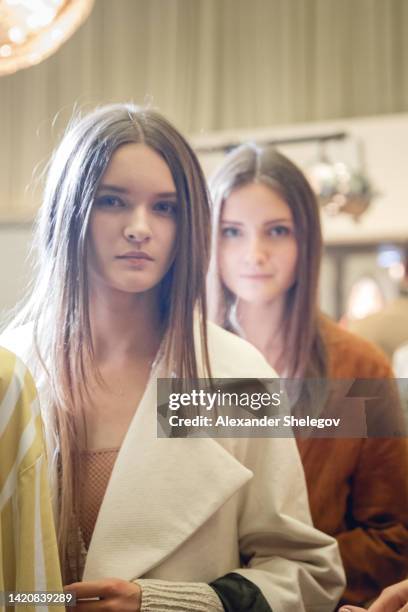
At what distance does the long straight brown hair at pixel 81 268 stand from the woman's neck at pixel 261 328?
0.10m

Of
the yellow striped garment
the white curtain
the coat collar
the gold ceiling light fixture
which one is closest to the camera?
the yellow striped garment

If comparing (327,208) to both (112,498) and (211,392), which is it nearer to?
(211,392)

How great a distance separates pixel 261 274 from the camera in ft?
3.94

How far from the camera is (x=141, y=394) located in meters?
1.12

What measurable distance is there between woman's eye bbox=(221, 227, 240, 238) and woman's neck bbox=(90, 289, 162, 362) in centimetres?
16

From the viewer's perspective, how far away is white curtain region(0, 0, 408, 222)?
51.0 inches

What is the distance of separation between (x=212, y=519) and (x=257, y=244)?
16.6 inches

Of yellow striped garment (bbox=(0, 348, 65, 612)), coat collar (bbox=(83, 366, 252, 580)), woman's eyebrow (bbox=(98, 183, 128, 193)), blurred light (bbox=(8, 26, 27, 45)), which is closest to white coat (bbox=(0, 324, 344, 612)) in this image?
coat collar (bbox=(83, 366, 252, 580))

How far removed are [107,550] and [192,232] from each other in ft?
1.53

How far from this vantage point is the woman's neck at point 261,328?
120cm

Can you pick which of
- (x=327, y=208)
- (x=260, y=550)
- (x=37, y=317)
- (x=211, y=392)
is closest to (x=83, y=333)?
(x=37, y=317)

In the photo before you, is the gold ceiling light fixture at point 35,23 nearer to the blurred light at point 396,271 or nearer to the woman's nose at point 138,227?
the woman's nose at point 138,227

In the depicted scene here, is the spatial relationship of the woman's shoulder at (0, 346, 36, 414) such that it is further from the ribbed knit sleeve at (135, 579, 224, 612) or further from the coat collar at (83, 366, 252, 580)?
the ribbed knit sleeve at (135, 579, 224, 612)

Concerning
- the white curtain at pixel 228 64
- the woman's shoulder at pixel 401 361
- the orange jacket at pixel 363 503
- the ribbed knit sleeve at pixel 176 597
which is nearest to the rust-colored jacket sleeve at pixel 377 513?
the orange jacket at pixel 363 503
